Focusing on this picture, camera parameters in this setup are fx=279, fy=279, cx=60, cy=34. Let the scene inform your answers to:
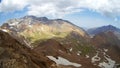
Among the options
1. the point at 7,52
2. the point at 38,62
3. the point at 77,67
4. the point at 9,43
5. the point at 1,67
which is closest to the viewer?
the point at 1,67

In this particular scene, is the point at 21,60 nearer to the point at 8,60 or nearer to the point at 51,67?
the point at 8,60

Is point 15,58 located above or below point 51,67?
below

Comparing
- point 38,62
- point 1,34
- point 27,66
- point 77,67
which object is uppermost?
point 77,67

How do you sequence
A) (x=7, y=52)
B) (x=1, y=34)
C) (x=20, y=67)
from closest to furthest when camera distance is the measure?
(x=20, y=67), (x=7, y=52), (x=1, y=34)

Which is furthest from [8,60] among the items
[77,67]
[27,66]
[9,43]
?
[77,67]

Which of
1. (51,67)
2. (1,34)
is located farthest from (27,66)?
(1,34)

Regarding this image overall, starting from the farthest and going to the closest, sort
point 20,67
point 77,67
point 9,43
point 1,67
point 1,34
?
point 77,67 → point 1,34 → point 9,43 → point 20,67 → point 1,67

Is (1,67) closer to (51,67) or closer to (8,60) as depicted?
(8,60)

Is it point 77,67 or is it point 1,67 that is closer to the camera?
point 1,67

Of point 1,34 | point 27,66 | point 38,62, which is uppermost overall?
point 1,34
